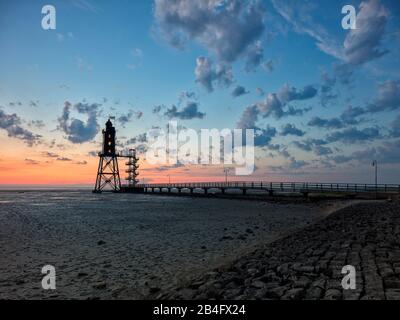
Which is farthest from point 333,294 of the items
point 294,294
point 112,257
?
point 112,257

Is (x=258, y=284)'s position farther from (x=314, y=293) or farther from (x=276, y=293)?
(x=314, y=293)

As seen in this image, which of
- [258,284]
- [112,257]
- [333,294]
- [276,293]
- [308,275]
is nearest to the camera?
[333,294]

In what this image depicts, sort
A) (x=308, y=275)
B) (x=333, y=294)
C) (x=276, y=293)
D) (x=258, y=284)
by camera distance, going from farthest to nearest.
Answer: (x=308, y=275)
(x=258, y=284)
(x=276, y=293)
(x=333, y=294)

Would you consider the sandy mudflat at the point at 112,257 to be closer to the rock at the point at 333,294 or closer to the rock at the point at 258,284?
the rock at the point at 258,284

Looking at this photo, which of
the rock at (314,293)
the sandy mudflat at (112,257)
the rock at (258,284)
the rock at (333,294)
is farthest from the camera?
the sandy mudflat at (112,257)

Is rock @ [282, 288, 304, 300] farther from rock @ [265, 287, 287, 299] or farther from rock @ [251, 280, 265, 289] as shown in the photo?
rock @ [251, 280, 265, 289]

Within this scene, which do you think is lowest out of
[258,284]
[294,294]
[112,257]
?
[112,257]

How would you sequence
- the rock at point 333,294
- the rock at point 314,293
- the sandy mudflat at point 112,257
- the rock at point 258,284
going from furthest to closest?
the sandy mudflat at point 112,257, the rock at point 258,284, the rock at point 314,293, the rock at point 333,294

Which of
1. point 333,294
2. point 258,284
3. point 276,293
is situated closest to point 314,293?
point 333,294

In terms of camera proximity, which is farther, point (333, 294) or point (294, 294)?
point (294, 294)

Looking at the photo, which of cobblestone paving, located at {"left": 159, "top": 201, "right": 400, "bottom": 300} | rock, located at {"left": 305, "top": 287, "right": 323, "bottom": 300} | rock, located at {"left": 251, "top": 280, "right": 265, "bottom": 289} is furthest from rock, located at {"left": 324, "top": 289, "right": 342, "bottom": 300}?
rock, located at {"left": 251, "top": 280, "right": 265, "bottom": 289}

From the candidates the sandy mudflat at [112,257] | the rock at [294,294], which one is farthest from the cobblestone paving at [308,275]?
the sandy mudflat at [112,257]

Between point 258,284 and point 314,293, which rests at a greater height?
point 314,293
